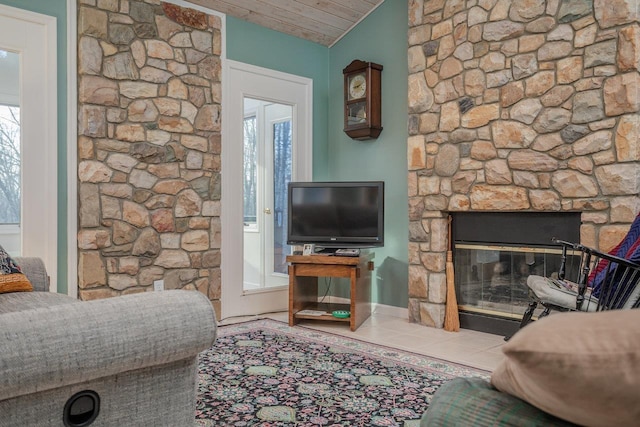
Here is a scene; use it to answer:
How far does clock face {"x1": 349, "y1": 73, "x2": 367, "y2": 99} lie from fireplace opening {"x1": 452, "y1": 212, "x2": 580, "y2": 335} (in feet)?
4.40

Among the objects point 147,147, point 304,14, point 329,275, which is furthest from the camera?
point 304,14

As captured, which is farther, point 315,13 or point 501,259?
point 315,13

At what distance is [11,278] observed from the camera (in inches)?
94.8

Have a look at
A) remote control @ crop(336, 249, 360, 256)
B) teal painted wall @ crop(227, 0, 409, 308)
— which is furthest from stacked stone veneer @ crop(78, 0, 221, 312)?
remote control @ crop(336, 249, 360, 256)

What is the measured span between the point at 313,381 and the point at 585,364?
2235mm

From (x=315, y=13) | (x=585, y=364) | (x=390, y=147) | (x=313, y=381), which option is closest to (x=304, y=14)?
(x=315, y=13)

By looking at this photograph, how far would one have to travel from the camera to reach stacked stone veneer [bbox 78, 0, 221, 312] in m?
3.50

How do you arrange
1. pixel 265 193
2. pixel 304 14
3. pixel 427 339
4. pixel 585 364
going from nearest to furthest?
pixel 585 364 → pixel 427 339 → pixel 304 14 → pixel 265 193

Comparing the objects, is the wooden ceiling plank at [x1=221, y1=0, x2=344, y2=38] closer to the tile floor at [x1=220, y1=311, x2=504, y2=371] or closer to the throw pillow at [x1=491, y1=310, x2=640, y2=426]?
the tile floor at [x1=220, y1=311, x2=504, y2=371]

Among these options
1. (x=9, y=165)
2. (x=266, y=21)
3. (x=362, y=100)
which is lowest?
(x=9, y=165)

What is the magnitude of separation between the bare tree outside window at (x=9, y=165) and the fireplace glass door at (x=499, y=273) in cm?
308

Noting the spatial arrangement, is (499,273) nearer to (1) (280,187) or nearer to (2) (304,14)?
(1) (280,187)

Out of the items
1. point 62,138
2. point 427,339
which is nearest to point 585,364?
point 427,339

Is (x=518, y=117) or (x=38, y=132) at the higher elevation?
(x=518, y=117)
